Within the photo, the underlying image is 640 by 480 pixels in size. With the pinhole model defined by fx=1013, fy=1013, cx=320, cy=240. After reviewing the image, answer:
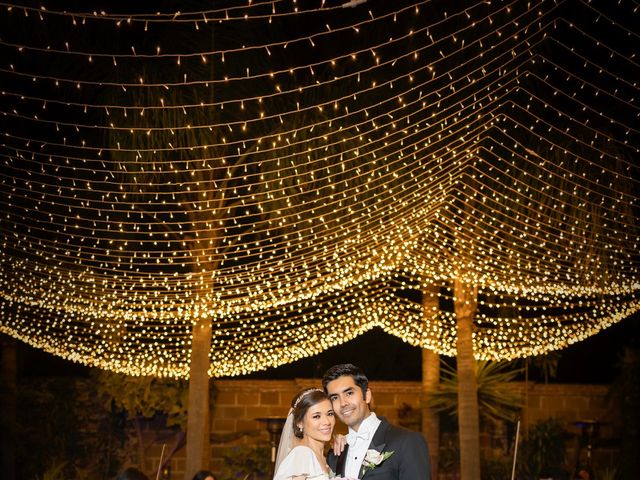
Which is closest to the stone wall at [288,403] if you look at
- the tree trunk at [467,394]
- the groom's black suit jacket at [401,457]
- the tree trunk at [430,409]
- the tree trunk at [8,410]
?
the tree trunk at [430,409]

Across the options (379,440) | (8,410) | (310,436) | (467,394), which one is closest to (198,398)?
(467,394)

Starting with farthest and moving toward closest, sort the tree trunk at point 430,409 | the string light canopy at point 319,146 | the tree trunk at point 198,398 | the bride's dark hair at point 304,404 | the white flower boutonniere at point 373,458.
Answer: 1. the tree trunk at point 430,409
2. the tree trunk at point 198,398
3. the string light canopy at point 319,146
4. the bride's dark hair at point 304,404
5. the white flower boutonniere at point 373,458

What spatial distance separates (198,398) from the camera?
33.0 ft

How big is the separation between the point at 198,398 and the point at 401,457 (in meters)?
6.45

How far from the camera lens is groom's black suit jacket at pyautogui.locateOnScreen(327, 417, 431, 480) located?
380 centimetres

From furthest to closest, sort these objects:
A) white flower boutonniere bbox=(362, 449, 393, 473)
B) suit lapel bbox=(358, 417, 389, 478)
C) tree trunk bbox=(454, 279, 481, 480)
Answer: tree trunk bbox=(454, 279, 481, 480) < suit lapel bbox=(358, 417, 389, 478) < white flower boutonniere bbox=(362, 449, 393, 473)

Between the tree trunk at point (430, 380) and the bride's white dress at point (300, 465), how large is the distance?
7.84 meters

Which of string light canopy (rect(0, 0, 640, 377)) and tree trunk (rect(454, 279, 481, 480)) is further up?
string light canopy (rect(0, 0, 640, 377))

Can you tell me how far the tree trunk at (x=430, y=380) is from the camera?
12.0 meters

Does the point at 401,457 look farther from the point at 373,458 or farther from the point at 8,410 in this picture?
the point at 8,410

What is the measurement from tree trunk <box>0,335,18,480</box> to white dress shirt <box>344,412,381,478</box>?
32.2 feet

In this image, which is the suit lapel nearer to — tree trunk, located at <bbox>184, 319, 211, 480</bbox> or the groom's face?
the groom's face

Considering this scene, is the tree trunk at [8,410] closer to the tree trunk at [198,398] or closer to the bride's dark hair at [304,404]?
the tree trunk at [198,398]

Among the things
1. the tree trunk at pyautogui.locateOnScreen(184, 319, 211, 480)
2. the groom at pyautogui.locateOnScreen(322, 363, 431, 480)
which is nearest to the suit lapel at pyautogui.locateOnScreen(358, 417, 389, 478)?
the groom at pyautogui.locateOnScreen(322, 363, 431, 480)
